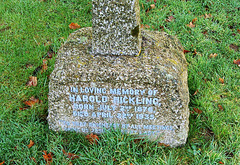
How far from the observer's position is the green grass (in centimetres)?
258

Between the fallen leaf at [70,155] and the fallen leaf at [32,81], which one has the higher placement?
the fallen leaf at [32,81]

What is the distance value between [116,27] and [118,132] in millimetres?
1037

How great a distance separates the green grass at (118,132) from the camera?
2.58m

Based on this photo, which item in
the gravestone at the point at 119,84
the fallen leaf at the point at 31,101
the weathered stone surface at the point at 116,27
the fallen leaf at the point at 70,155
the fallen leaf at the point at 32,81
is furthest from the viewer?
the fallen leaf at the point at 32,81

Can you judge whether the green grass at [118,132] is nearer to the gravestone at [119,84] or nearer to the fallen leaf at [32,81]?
the fallen leaf at [32,81]

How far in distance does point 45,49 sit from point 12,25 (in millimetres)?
877

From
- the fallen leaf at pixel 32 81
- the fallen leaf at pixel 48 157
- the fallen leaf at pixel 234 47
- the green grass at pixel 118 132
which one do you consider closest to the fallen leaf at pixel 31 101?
the green grass at pixel 118 132

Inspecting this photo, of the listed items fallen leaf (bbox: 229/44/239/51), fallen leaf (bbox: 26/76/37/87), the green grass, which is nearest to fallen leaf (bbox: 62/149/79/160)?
the green grass

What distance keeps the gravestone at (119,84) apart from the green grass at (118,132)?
0.58 feet

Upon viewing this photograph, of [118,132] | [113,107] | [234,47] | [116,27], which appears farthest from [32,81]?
[234,47]

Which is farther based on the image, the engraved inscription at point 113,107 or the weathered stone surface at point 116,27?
the engraved inscription at point 113,107

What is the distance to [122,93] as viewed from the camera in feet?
8.31

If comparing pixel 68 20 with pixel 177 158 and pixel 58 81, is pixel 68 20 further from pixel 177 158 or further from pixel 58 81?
pixel 177 158

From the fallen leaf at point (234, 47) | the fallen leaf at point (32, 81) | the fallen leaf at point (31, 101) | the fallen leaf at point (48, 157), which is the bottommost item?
the fallen leaf at point (48, 157)
